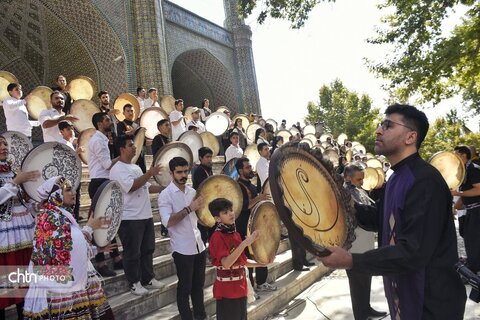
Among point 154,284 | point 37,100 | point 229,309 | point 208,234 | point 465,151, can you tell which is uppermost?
point 37,100

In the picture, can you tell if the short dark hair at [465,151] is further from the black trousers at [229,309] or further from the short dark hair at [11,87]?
the short dark hair at [11,87]

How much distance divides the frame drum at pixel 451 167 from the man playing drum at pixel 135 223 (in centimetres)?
444

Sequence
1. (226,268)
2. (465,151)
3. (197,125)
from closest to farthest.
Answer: (226,268) → (465,151) → (197,125)

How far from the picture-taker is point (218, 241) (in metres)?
3.51

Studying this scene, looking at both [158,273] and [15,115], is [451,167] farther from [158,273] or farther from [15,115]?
[15,115]

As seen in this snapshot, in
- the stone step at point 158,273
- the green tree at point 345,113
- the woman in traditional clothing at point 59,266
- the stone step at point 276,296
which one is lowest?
the stone step at point 276,296

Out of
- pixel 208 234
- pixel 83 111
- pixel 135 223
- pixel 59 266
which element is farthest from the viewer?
pixel 83 111

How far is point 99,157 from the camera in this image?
4715mm

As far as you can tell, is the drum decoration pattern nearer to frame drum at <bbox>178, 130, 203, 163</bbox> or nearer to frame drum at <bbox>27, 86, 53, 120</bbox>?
frame drum at <bbox>178, 130, 203, 163</bbox>

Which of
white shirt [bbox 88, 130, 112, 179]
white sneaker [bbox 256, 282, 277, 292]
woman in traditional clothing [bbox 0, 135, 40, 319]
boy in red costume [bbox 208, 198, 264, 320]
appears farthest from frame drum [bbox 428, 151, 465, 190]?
woman in traditional clothing [bbox 0, 135, 40, 319]

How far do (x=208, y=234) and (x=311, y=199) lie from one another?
393 cm

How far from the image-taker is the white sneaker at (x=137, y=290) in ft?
13.5

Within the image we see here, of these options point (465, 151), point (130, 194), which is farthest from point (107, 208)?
point (465, 151)

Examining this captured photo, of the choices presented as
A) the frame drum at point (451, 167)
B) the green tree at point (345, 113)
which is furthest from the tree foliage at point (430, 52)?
the green tree at point (345, 113)
